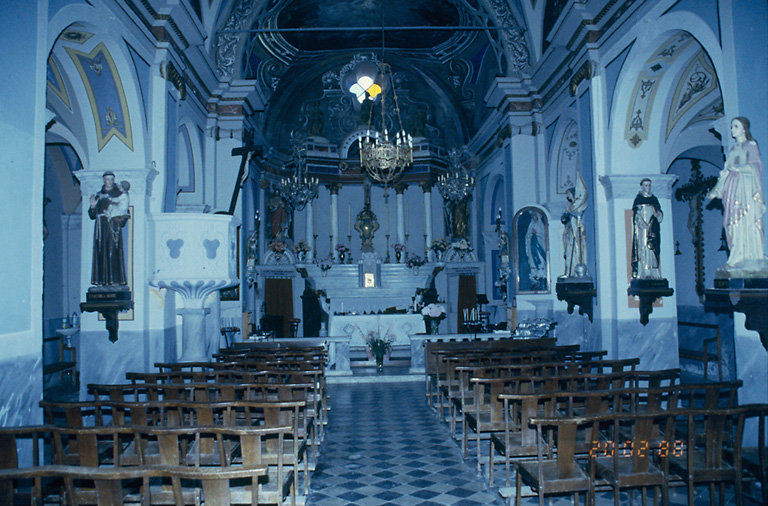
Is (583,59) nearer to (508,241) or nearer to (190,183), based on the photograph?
(508,241)

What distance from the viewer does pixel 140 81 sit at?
A: 8430 millimetres

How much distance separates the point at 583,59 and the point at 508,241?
199 inches

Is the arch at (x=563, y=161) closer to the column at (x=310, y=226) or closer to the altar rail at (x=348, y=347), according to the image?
the altar rail at (x=348, y=347)

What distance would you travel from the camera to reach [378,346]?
11.3 meters

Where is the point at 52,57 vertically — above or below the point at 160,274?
above

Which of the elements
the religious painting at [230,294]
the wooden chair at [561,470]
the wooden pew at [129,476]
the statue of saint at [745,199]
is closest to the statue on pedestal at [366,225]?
the religious painting at [230,294]

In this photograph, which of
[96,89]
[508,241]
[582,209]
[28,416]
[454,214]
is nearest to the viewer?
[28,416]

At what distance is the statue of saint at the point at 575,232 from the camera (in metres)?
9.43

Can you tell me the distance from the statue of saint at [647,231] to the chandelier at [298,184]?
10417 mm

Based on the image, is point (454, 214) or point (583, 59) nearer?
point (583, 59)

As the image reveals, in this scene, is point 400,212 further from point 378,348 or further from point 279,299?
point 378,348

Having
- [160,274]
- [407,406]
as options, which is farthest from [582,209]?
[160,274]

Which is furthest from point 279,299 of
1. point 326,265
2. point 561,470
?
point 561,470

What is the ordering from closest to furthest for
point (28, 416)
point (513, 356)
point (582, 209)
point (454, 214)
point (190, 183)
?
point (28, 416)
point (513, 356)
point (582, 209)
point (190, 183)
point (454, 214)
